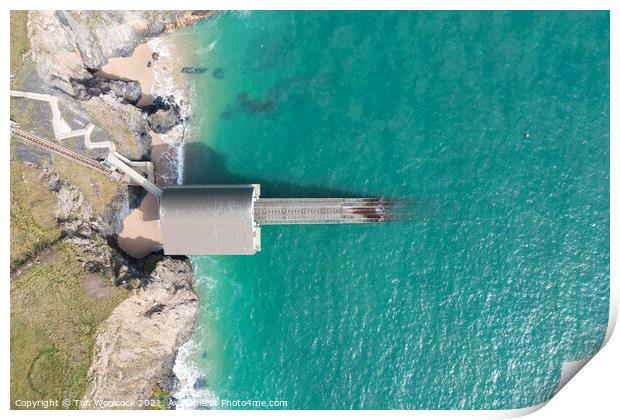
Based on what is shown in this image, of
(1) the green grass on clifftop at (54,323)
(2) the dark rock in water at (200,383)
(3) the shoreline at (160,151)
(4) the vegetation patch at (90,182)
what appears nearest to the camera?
(1) the green grass on clifftop at (54,323)

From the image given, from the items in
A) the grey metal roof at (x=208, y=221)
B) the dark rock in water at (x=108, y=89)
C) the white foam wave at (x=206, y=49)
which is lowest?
the grey metal roof at (x=208, y=221)

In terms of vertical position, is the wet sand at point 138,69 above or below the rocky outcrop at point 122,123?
above

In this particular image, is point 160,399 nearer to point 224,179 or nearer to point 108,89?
point 224,179

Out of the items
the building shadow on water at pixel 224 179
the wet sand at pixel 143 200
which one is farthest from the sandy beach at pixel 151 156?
the building shadow on water at pixel 224 179

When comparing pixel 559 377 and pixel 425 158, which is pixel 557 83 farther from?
pixel 559 377

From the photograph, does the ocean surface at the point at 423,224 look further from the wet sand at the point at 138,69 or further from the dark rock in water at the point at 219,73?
the wet sand at the point at 138,69

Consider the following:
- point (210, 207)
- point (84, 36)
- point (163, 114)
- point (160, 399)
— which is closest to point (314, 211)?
point (210, 207)
